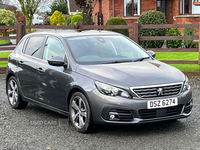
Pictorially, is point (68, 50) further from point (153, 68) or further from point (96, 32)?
point (153, 68)

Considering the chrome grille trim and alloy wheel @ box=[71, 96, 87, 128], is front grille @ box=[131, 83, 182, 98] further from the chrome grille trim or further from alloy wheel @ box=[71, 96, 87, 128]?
alloy wheel @ box=[71, 96, 87, 128]

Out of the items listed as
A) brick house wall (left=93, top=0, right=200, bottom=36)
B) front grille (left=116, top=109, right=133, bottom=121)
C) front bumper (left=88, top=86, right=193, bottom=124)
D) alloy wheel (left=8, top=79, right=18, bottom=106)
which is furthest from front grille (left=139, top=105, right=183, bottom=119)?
brick house wall (left=93, top=0, right=200, bottom=36)

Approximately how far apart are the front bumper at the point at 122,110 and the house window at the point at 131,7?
2370cm

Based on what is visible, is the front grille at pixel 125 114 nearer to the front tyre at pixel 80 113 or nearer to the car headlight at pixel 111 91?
the car headlight at pixel 111 91

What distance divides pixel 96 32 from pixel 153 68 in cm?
160

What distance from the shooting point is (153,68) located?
6.07 m

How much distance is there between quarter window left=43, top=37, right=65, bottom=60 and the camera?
6622mm

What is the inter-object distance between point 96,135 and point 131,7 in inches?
940

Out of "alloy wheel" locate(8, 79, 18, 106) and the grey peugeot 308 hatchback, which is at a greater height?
the grey peugeot 308 hatchback

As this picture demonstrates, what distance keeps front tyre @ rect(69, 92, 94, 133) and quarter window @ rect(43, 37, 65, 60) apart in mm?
937

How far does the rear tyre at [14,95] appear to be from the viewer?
25.3ft

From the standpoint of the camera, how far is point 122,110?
212 inches

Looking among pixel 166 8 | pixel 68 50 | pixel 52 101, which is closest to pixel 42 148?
pixel 52 101

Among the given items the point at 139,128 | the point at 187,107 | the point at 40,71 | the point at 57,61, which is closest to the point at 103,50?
the point at 57,61
